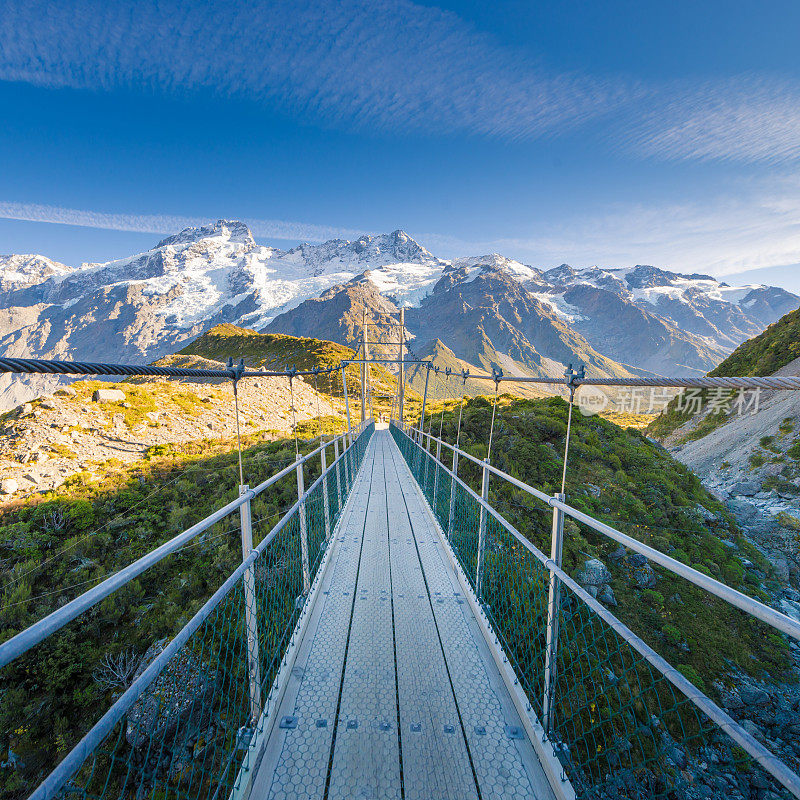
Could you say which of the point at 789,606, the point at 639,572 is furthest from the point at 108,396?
the point at 789,606

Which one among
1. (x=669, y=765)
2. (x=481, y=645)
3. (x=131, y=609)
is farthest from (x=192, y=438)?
(x=669, y=765)

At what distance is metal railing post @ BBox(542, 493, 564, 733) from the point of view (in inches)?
80.6

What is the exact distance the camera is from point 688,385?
5.77 feet

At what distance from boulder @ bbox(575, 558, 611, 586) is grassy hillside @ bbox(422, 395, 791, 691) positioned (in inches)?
5.3

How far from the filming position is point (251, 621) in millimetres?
2154

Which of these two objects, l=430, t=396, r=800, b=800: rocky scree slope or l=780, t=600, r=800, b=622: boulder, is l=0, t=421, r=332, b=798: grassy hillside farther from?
l=780, t=600, r=800, b=622: boulder

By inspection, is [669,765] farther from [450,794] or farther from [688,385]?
[688,385]

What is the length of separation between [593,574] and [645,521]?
3.03 meters

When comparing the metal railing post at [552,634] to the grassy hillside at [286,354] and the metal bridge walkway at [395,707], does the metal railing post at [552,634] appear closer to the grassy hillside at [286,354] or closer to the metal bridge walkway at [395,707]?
the metal bridge walkway at [395,707]

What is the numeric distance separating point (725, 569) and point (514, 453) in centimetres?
452

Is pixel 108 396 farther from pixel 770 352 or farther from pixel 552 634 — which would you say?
pixel 770 352

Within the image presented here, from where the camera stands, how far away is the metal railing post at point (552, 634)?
2.05 meters

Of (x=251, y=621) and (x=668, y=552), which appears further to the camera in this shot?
(x=668, y=552)

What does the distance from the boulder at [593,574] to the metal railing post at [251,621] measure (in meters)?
5.27
